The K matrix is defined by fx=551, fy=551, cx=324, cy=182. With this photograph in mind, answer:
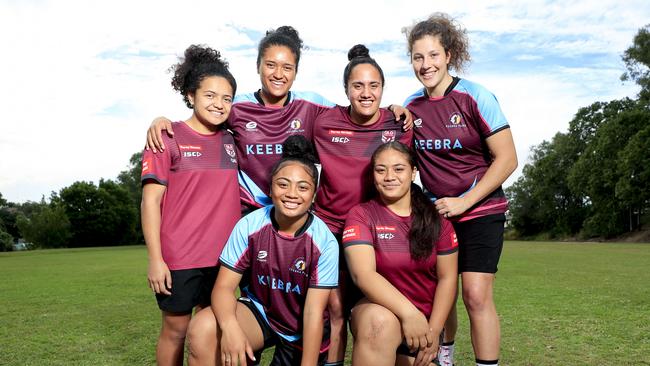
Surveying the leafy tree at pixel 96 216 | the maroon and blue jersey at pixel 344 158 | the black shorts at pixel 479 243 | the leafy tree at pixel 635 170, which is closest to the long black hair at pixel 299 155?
the maroon and blue jersey at pixel 344 158

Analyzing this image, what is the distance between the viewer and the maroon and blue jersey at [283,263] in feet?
12.5

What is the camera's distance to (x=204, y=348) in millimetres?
3633

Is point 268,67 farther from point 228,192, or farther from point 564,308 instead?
point 564,308

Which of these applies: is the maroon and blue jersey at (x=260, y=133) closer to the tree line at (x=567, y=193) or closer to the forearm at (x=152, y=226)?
the forearm at (x=152, y=226)

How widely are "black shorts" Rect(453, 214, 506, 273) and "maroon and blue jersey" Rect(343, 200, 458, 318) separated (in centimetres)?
25

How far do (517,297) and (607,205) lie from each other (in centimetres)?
4498

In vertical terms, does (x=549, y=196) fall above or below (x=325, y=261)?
above

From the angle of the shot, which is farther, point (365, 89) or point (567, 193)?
point (567, 193)

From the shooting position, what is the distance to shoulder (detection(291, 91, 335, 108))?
4516mm

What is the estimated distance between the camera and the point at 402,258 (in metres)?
3.86

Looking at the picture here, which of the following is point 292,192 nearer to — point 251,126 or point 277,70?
point 251,126

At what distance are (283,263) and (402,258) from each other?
0.83 metres

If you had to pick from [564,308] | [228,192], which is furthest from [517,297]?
[228,192]

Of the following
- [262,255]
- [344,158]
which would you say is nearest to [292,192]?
[262,255]
